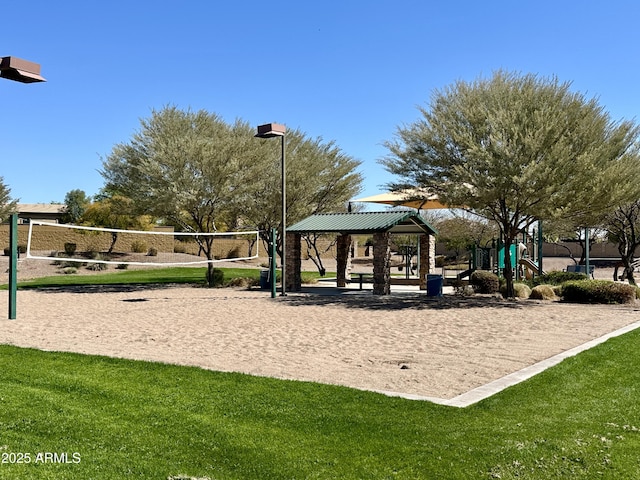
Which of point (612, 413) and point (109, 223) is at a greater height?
point (109, 223)

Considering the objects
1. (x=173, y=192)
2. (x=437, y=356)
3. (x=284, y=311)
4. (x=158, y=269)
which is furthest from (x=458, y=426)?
(x=158, y=269)

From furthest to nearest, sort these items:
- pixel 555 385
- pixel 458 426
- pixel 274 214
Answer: pixel 274 214 < pixel 555 385 < pixel 458 426

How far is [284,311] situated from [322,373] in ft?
26.6

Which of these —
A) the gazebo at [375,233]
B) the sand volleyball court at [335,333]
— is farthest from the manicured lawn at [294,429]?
the gazebo at [375,233]

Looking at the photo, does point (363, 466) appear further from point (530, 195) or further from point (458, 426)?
point (530, 195)

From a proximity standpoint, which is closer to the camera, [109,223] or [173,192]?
[173,192]

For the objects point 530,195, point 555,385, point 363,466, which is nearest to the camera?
point 363,466

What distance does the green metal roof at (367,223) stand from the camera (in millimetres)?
21484

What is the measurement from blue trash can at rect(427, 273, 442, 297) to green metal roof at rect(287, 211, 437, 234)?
2.26 meters

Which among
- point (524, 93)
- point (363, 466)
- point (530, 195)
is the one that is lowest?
point (363, 466)

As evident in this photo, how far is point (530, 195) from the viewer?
17.0 m

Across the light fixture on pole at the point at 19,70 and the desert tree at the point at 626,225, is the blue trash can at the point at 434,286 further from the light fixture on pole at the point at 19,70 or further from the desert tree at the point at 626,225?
the light fixture on pole at the point at 19,70

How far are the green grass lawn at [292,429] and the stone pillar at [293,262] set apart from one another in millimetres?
15661

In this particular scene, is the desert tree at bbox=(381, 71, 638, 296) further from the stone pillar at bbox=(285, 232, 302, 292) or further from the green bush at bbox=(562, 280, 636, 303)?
the stone pillar at bbox=(285, 232, 302, 292)
